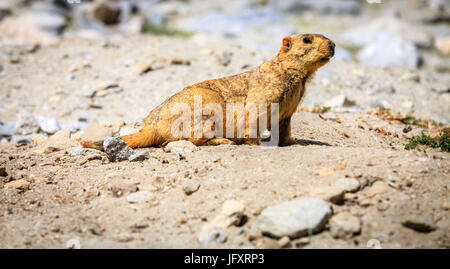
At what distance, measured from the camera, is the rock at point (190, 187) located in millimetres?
4164

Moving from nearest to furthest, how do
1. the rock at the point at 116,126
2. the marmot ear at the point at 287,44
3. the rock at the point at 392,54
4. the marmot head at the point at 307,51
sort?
the marmot head at the point at 307,51 < the marmot ear at the point at 287,44 < the rock at the point at 116,126 < the rock at the point at 392,54

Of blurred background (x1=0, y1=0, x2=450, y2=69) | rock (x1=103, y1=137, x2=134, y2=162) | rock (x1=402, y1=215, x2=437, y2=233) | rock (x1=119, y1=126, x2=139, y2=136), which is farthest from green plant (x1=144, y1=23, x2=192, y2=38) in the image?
rock (x1=402, y1=215, x2=437, y2=233)

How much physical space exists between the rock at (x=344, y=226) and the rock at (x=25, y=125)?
626 centimetres

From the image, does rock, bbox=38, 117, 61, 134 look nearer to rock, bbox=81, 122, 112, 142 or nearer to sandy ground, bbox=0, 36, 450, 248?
sandy ground, bbox=0, 36, 450, 248

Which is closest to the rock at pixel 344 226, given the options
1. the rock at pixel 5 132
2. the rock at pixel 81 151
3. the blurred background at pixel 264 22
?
the rock at pixel 81 151

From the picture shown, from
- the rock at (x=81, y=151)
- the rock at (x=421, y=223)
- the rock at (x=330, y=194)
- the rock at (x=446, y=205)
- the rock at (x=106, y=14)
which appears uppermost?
the rock at (x=106, y=14)

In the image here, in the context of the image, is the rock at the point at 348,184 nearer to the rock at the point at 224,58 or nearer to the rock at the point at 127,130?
the rock at the point at 127,130

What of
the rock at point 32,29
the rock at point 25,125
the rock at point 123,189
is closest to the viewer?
the rock at point 123,189

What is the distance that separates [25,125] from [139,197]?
4.81 m

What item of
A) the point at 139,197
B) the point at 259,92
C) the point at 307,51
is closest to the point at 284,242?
the point at 139,197

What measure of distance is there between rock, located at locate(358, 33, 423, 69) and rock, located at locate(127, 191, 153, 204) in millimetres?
10913

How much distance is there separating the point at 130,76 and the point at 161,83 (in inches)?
36.3

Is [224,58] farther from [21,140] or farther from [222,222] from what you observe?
[222,222]
